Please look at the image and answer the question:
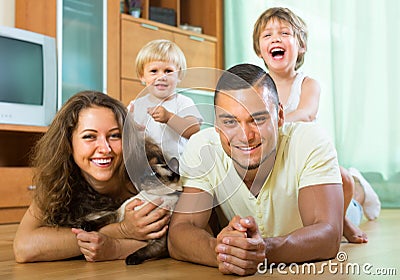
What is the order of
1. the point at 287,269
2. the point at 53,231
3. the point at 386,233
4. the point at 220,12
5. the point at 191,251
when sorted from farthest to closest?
the point at 220,12 → the point at 386,233 → the point at 53,231 → the point at 191,251 → the point at 287,269

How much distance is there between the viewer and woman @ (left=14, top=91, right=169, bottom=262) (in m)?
1.49

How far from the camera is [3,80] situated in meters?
3.14

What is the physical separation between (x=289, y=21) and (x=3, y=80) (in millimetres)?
1710

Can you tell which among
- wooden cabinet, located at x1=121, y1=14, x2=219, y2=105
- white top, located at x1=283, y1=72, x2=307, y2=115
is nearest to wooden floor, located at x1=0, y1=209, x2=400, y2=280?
white top, located at x1=283, y1=72, x2=307, y2=115

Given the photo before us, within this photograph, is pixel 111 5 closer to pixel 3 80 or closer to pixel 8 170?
pixel 3 80

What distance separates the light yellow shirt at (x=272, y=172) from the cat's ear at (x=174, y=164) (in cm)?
1

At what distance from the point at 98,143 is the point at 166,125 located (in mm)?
267

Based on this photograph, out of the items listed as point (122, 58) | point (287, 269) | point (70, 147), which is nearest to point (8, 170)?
point (122, 58)

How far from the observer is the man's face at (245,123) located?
1267 millimetres

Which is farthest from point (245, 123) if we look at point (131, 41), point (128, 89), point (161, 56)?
point (131, 41)

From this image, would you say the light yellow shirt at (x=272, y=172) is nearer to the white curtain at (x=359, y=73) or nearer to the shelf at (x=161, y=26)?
the white curtain at (x=359, y=73)

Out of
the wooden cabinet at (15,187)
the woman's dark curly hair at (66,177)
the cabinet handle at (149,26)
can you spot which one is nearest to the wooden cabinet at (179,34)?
the cabinet handle at (149,26)

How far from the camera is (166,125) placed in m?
1.36

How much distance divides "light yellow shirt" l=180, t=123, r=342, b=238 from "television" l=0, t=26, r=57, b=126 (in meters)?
1.96
